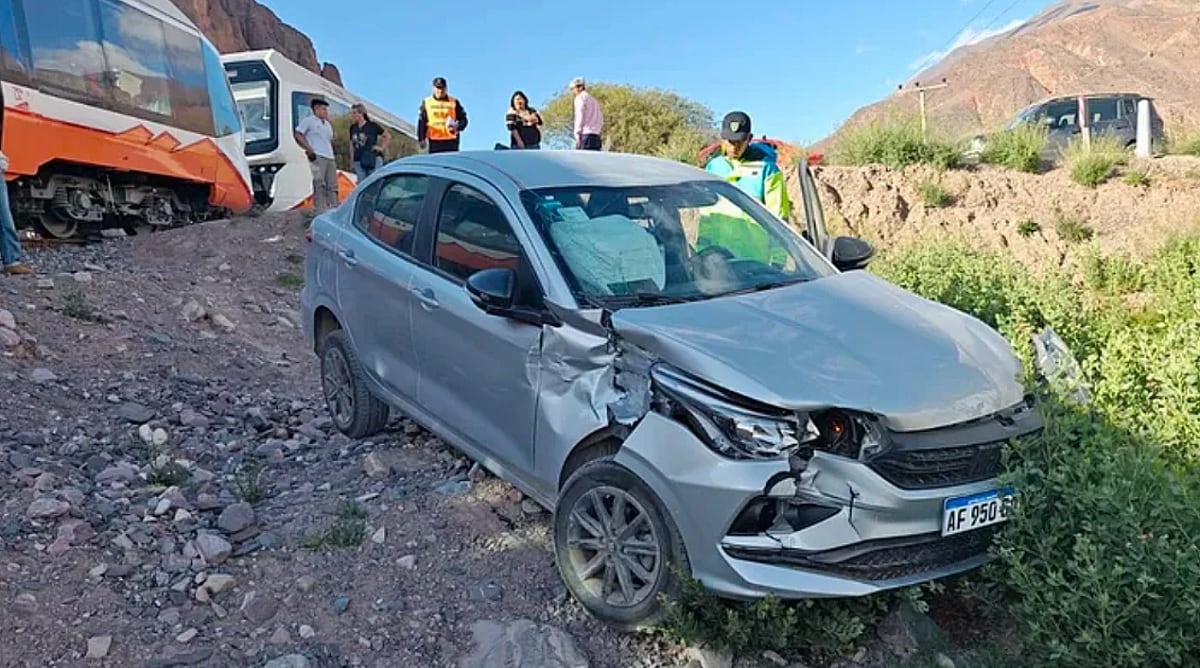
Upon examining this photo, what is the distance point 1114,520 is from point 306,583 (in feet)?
9.46

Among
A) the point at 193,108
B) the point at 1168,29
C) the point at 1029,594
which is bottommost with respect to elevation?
the point at 1029,594

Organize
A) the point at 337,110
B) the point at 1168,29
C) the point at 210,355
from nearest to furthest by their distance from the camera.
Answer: the point at 210,355, the point at 337,110, the point at 1168,29

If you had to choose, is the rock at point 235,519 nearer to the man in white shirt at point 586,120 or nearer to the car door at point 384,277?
the car door at point 384,277

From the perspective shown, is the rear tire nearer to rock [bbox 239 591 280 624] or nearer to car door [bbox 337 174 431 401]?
car door [bbox 337 174 431 401]

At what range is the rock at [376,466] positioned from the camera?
186 inches

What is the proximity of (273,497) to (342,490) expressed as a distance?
1.12 ft

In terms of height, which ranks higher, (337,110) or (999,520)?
(337,110)

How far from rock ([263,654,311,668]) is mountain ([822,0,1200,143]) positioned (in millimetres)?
54197

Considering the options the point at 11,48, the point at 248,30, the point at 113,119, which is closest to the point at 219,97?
the point at 113,119

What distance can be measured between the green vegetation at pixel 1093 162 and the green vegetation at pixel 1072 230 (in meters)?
0.80

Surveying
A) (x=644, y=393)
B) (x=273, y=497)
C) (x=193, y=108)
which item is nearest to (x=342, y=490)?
(x=273, y=497)

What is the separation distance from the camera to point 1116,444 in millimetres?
3113

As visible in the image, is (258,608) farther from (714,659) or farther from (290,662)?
(714,659)

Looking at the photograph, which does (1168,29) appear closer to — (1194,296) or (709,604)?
(1194,296)
